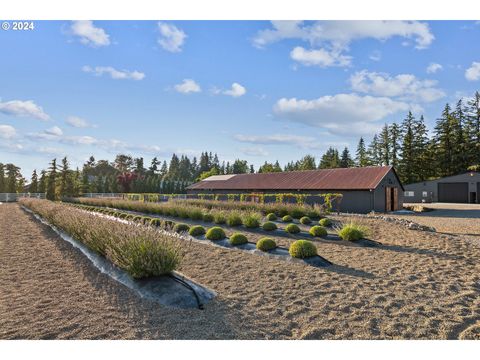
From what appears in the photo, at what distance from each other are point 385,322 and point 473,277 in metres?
3.23

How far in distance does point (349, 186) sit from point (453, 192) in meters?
18.5

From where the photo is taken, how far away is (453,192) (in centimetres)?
3083

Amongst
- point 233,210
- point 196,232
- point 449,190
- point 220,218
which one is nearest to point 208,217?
point 220,218

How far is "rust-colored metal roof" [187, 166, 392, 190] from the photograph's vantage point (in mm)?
19609

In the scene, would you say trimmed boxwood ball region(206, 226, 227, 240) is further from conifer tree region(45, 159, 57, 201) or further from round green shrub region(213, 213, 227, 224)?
conifer tree region(45, 159, 57, 201)

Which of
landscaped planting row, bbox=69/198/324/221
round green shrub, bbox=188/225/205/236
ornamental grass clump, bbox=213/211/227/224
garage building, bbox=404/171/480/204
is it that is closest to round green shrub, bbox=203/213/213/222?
landscaped planting row, bbox=69/198/324/221

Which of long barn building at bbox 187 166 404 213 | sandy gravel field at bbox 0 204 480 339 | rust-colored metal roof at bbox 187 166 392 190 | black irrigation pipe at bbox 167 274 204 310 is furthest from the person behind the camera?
rust-colored metal roof at bbox 187 166 392 190

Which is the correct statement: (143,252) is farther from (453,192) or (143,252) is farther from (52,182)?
(52,182)

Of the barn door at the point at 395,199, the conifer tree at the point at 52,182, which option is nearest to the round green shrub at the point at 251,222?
the barn door at the point at 395,199

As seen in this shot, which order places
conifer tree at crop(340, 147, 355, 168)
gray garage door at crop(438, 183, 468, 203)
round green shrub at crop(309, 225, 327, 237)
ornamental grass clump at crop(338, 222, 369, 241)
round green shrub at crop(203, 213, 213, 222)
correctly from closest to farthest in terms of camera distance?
ornamental grass clump at crop(338, 222, 369, 241) < round green shrub at crop(309, 225, 327, 237) < round green shrub at crop(203, 213, 213, 222) < gray garage door at crop(438, 183, 468, 203) < conifer tree at crop(340, 147, 355, 168)

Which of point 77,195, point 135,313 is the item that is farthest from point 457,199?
point 77,195

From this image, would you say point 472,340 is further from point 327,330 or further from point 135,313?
point 135,313

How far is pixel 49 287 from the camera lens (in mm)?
4793

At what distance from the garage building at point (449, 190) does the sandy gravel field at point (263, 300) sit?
27802 mm
